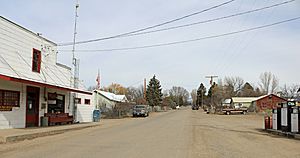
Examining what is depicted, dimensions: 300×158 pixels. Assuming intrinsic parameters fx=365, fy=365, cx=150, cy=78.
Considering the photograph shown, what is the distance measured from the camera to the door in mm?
24500

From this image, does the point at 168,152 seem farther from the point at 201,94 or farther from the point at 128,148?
the point at 201,94

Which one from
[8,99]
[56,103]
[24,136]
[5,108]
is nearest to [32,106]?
[8,99]

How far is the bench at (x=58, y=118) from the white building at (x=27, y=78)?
0.24ft

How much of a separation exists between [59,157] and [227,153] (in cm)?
575

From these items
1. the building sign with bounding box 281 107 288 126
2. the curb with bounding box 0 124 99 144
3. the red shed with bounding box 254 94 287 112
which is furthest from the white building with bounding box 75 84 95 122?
the red shed with bounding box 254 94 287 112

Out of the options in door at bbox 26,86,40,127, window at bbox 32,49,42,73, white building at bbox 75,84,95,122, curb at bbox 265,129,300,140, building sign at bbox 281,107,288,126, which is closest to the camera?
curb at bbox 265,129,300,140

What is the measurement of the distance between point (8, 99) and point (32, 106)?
3.33 metres

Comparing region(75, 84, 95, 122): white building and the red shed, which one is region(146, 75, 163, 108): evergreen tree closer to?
the red shed

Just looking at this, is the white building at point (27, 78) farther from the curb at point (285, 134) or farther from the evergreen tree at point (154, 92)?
the evergreen tree at point (154, 92)

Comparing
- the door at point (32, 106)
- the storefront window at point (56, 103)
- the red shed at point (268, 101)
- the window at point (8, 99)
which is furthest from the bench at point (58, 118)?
the red shed at point (268, 101)

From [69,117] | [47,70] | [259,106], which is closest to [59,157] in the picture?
[47,70]

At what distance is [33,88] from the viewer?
25125mm

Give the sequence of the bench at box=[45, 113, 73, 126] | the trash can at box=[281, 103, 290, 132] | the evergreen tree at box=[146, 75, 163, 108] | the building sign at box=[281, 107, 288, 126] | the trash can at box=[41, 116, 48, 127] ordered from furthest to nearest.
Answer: the evergreen tree at box=[146, 75, 163, 108], the bench at box=[45, 113, 73, 126], the trash can at box=[41, 116, 48, 127], the building sign at box=[281, 107, 288, 126], the trash can at box=[281, 103, 290, 132]

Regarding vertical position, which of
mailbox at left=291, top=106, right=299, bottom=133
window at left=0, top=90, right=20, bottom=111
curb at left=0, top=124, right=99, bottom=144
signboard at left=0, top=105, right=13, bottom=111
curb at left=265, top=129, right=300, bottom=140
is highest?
window at left=0, top=90, right=20, bottom=111
